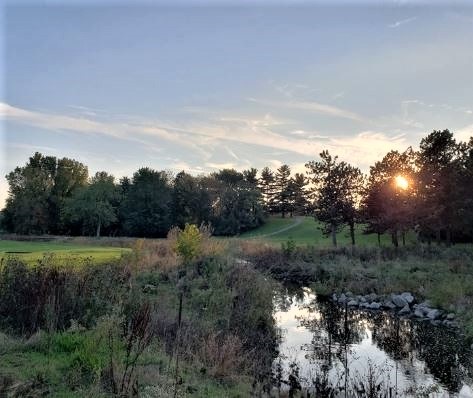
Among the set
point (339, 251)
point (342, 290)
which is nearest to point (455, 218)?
point (339, 251)

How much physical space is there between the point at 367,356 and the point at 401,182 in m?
26.1

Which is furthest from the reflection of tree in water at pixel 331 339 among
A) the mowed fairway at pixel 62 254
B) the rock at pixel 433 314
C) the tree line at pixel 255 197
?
the tree line at pixel 255 197

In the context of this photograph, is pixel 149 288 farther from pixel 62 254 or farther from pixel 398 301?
pixel 398 301

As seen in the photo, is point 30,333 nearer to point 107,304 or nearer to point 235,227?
point 107,304

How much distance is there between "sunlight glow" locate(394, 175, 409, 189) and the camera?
33.7 meters

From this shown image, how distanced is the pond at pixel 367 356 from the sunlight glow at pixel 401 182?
65.0ft

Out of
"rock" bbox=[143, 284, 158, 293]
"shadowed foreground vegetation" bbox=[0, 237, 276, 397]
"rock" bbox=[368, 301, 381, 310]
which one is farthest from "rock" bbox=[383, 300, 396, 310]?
"rock" bbox=[143, 284, 158, 293]

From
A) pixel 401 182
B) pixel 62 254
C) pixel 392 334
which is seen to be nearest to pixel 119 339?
pixel 392 334

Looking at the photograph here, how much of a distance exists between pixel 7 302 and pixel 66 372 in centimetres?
293

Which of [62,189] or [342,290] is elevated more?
[62,189]

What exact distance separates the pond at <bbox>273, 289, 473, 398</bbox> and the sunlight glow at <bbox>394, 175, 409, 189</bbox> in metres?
19.8

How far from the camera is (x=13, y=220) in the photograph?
6009cm

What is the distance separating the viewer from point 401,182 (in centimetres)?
3409

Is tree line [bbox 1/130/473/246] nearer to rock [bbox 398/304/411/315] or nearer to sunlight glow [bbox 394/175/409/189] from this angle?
sunlight glow [bbox 394/175/409/189]
